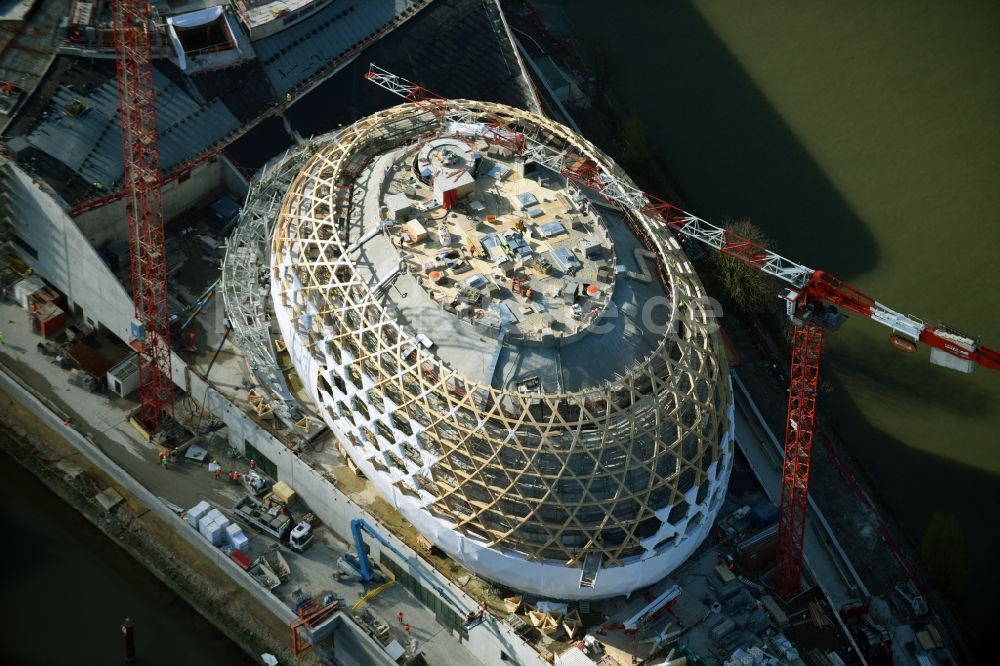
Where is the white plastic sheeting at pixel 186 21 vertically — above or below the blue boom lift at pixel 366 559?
above

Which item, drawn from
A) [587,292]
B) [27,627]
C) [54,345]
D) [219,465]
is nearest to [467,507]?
[587,292]

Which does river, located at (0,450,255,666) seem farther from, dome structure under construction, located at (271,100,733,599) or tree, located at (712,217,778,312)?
tree, located at (712,217,778,312)

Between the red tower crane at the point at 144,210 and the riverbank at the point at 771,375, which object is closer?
the red tower crane at the point at 144,210

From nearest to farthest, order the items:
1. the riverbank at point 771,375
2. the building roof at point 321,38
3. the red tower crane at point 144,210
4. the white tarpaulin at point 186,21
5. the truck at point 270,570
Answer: the red tower crane at point 144,210, the truck at point 270,570, the riverbank at point 771,375, the white tarpaulin at point 186,21, the building roof at point 321,38

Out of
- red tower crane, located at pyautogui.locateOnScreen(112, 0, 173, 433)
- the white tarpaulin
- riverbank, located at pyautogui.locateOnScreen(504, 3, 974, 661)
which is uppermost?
the white tarpaulin

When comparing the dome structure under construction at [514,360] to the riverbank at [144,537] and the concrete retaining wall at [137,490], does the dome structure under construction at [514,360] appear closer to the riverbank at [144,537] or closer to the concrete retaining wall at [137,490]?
the concrete retaining wall at [137,490]

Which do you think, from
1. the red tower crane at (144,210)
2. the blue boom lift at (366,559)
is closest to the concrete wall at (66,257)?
the red tower crane at (144,210)

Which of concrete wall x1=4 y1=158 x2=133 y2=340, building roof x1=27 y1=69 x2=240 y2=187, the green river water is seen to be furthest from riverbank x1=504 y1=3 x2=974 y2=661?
concrete wall x1=4 y1=158 x2=133 y2=340
